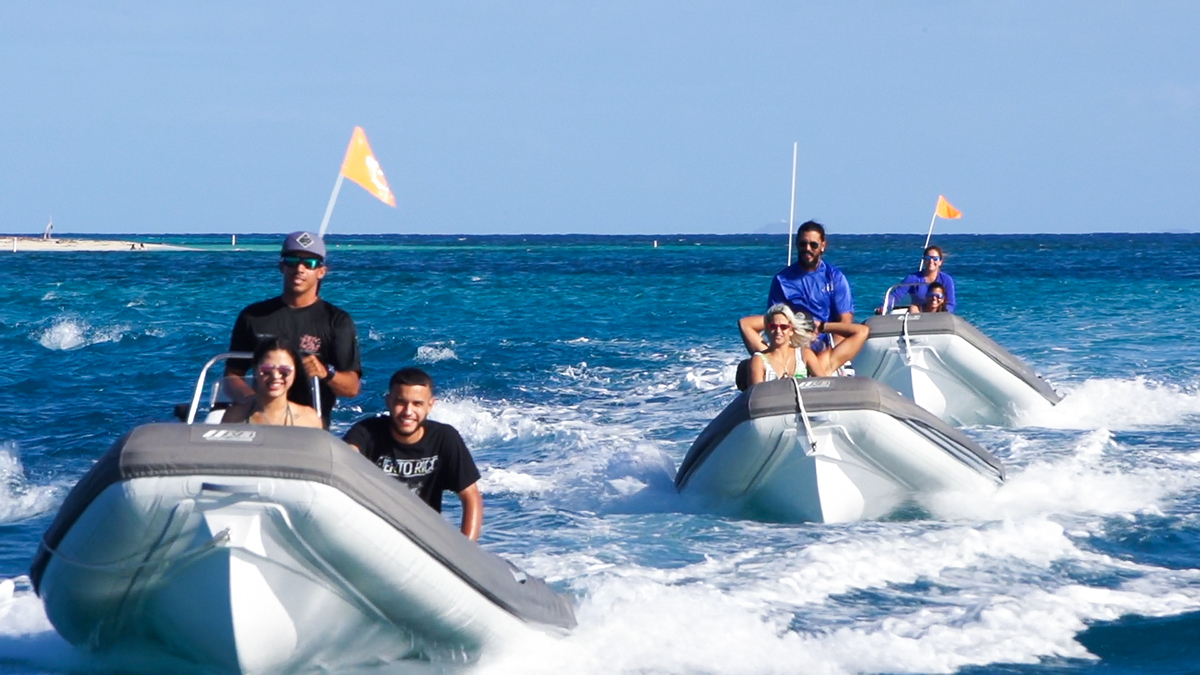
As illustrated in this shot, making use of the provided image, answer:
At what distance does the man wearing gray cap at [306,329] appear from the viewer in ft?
18.6

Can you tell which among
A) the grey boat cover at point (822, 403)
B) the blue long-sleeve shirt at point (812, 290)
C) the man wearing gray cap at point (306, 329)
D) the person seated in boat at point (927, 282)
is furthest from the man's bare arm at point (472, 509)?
the person seated in boat at point (927, 282)

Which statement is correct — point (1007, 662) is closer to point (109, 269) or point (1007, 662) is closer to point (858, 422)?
point (858, 422)

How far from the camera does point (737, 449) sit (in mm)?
7516

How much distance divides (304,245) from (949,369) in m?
6.73

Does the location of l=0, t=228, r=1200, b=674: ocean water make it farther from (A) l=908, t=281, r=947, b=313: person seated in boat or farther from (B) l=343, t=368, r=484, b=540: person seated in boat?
(A) l=908, t=281, r=947, b=313: person seated in boat

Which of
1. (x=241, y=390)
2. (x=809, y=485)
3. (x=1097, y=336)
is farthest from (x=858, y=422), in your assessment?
(x=1097, y=336)

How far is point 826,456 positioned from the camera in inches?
295

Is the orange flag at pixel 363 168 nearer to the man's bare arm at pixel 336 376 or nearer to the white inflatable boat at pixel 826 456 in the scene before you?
the man's bare arm at pixel 336 376

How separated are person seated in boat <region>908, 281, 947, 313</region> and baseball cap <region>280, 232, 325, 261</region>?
728cm

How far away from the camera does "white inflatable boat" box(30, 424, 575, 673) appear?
4.47m

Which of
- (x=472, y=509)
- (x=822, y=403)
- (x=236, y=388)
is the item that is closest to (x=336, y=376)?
(x=236, y=388)

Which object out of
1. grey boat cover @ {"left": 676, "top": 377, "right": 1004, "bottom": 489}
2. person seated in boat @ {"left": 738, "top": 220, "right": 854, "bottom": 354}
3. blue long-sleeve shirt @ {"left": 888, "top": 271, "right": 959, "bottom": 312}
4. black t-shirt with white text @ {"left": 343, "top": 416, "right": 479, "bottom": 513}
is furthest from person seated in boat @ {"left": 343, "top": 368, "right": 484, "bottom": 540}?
blue long-sleeve shirt @ {"left": 888, "top": 271, "right": 959, "bottom": 312}

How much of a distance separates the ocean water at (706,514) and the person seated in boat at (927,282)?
1.44 metres

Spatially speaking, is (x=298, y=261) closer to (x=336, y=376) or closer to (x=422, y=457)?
(x=336, y=376)
